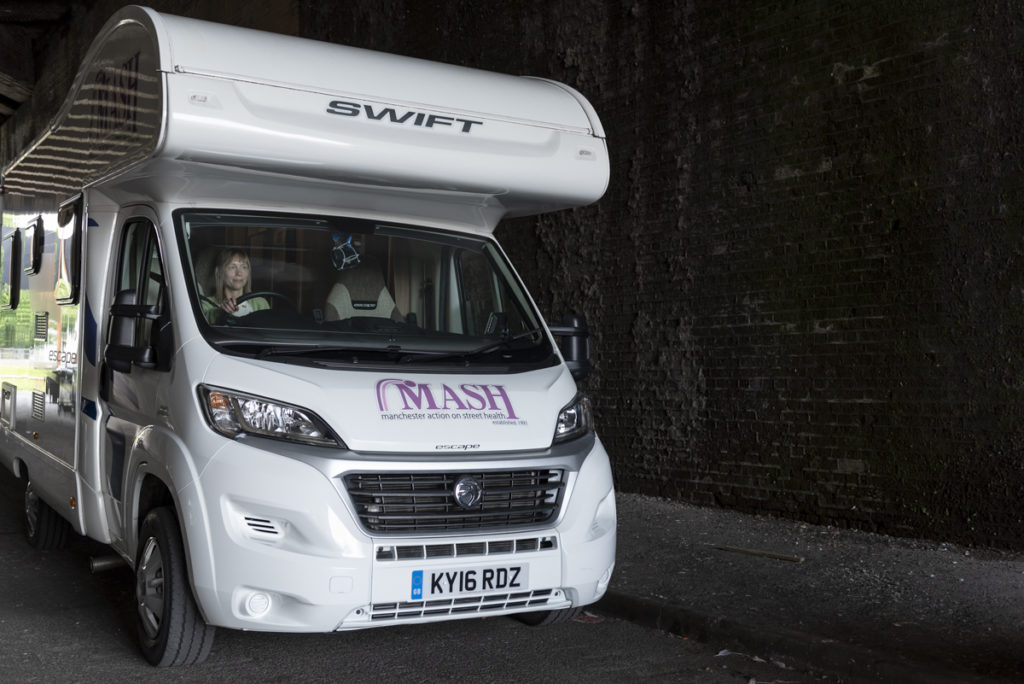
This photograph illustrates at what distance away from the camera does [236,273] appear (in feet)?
16.9

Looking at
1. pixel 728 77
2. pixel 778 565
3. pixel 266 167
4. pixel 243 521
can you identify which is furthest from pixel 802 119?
pixel 243 521

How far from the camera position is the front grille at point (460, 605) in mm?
4500

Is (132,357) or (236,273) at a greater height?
(236,273)

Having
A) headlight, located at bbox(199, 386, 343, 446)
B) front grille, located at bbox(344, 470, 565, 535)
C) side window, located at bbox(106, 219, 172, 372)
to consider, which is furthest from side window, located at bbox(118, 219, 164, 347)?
front grille, located at bbox(344, 470, 565, 535)

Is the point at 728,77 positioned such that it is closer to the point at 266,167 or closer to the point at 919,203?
the point at 919,203

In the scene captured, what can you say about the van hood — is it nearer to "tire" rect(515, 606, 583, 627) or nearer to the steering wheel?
the steering wheel

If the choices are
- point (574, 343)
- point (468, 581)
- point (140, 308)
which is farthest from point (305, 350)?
point (574, 343)

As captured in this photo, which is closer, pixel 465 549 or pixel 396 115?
pixel 465 549

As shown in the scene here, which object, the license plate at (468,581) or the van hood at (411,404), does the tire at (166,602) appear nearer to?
the van hood at (411,404)

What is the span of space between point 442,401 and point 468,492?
418mm

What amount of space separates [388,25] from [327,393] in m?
9.68

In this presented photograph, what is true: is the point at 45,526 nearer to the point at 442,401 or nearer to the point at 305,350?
the point at 305,350

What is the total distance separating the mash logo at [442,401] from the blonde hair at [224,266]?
912 millimetres

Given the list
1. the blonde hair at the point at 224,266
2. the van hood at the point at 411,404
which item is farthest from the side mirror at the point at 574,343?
the blonde hair at the point at 224,266
